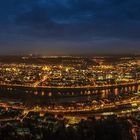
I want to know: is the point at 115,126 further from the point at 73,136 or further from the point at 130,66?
the point at 130,66

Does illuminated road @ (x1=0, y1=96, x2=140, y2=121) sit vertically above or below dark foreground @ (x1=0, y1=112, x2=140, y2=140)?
below

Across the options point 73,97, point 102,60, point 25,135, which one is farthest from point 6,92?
point 102,60

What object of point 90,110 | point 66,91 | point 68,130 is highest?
point 68,130

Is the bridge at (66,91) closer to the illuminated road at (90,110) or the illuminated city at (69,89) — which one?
the illuminated city at (69,89)

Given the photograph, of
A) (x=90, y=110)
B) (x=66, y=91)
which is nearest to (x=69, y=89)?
(x=66, y=91)

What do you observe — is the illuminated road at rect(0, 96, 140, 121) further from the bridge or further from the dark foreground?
the bridge

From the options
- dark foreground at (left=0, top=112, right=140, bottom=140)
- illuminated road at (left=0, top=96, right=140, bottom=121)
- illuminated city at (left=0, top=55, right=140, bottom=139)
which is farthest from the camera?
illuminated road at (left=0, top=96, right=140, bottom=121)

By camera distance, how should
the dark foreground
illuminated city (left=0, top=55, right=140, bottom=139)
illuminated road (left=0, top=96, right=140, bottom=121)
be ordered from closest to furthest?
the dark foreground, illuminated city (left=0, top=55, right=140, bottom=139), illuminated road (left=0, top=96, right=140, bottom=121)

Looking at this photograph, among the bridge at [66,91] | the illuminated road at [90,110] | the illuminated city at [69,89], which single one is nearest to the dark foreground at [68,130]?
the illuminated city at [69,89]

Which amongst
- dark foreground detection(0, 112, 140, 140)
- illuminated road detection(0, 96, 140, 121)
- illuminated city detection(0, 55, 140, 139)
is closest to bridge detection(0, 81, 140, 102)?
illuminated city detection(0, 55, 140, 139)

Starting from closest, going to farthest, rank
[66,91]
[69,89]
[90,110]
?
[90,110], [66,91], [69,89]

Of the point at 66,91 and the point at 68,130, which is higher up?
the point at 68,130

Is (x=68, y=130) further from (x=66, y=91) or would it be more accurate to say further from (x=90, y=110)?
(x=66, y=91)
